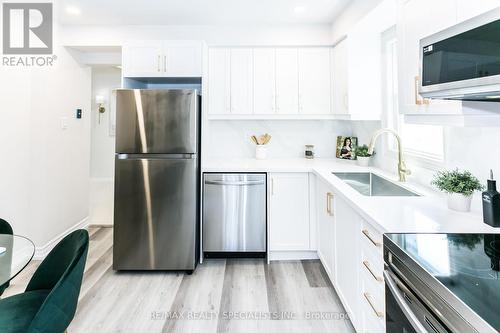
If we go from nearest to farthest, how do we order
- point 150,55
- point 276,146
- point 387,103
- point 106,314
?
point 106,314 < point 387,103 < point 150,55 < point 276,146

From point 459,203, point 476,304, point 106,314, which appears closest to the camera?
point 476,304

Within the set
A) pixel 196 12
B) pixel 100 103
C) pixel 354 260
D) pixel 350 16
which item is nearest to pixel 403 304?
pixel 354 260

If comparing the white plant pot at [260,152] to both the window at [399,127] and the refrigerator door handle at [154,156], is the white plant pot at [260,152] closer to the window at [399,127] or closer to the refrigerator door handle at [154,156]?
the refrigerator door handle at [154,156]

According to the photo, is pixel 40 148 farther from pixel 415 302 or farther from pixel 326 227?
pixel 415 302

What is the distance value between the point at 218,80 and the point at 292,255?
6.82ft

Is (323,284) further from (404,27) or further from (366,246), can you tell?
(404,27)

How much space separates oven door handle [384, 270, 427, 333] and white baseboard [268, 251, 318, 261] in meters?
1.84

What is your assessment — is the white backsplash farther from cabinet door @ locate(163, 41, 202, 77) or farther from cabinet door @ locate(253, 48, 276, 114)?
cabinet door @ locate(163, 41, 202, 77)

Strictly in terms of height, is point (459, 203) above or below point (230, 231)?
above

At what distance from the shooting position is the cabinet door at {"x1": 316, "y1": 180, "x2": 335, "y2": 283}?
7.55 ft

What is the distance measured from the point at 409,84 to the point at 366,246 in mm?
922

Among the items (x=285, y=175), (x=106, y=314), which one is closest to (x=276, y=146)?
(x=285, y=175)

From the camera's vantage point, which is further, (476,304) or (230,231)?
(230,231)

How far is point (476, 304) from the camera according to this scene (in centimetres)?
71
